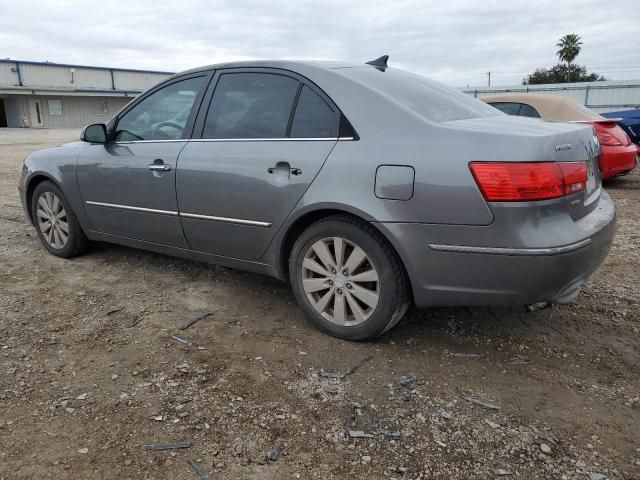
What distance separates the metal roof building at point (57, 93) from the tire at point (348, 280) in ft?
125

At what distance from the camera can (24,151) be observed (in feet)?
58.0

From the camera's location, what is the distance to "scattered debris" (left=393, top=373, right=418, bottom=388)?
8.95 ft

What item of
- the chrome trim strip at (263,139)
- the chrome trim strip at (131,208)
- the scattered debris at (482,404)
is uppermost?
the chrome trim strip at (263,139)

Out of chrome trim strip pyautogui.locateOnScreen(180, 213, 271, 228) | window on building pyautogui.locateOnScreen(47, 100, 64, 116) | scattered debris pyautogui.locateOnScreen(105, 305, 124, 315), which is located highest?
window on building pyautogui.locateOnScreen(47, 100, 64, 116)

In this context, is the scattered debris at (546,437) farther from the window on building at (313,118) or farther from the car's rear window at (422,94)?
the window on building at (313,118)

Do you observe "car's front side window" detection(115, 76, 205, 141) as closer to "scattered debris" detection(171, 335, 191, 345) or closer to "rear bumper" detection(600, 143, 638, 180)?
"scattered debris" detection(171, 335, 191, 345)

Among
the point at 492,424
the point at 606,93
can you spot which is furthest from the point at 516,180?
the point at 606,93

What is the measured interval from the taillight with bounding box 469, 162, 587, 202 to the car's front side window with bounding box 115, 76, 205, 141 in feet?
7.17

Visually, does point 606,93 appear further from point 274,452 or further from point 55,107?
point 55,107

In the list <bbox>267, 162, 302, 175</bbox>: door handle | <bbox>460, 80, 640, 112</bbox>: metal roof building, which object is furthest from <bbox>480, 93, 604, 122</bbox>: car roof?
<bbox>460, 80, 640, 112</bbox>: metal roof building

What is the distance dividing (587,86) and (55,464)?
24.3m

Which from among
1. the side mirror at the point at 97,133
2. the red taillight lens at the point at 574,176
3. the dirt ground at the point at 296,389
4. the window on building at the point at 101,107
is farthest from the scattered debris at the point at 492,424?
the window on building at the point at 101,107

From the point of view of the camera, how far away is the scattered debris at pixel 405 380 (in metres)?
2.73

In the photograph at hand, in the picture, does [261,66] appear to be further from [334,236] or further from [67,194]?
[67,194]
